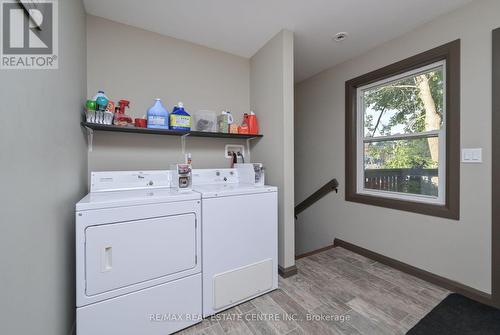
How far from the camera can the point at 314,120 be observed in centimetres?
304

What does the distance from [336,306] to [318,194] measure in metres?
1.56

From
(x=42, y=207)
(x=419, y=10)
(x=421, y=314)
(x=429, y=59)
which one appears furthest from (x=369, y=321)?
(x=419, y=10)

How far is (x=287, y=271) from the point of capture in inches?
77.4

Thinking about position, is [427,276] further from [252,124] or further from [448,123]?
[252,124]

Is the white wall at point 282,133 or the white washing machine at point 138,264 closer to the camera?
the white washing machine at point 138,264

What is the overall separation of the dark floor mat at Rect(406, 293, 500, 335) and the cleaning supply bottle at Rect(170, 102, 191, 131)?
2.29m

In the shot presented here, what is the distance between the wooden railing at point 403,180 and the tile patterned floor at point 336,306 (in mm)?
858

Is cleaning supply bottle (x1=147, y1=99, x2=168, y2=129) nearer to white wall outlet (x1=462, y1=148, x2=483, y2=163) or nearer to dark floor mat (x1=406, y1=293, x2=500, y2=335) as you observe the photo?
dark floor mat (x1=406, y1=293, x2=500, y2=335)

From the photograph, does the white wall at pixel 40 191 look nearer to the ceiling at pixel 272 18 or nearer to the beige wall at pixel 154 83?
the beige wall at pixel 154 83

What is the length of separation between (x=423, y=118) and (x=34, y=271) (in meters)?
3.03

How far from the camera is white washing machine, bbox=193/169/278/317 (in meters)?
1.46

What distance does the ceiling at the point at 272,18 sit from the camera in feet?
5.44

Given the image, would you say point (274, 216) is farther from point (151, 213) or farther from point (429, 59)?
point (429, 59)

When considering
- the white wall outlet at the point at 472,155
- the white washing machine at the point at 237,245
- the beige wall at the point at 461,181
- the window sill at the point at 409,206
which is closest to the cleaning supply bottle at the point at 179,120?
the white washing machine at the point at 237,245
